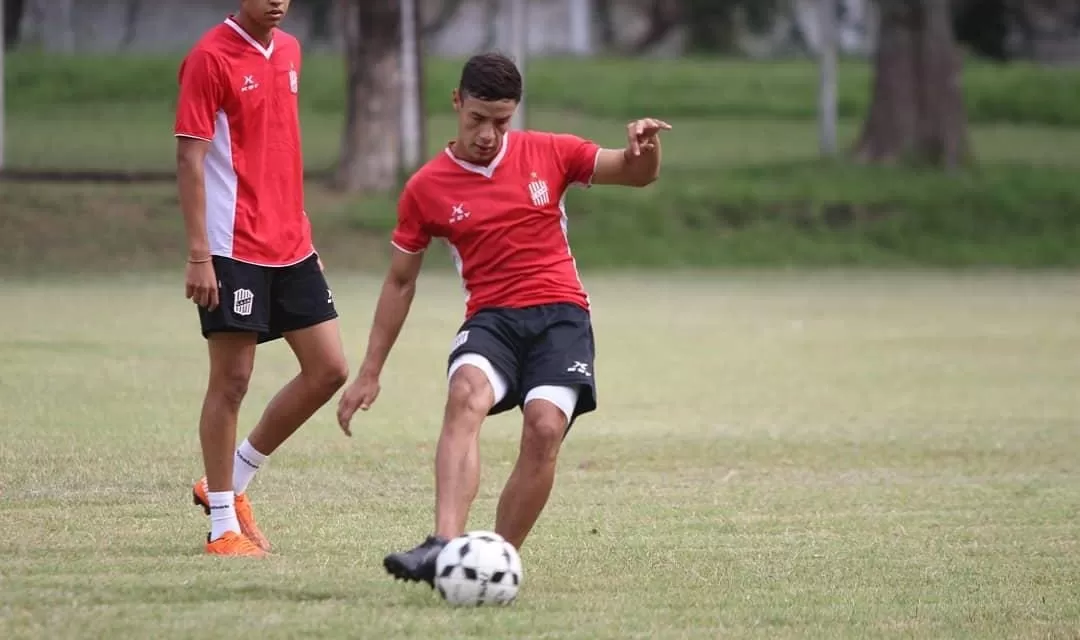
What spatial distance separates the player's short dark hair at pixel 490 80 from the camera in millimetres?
6656

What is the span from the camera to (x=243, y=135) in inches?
288

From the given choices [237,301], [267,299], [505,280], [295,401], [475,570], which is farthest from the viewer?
[295,401]

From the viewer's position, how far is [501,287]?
22.6 ft

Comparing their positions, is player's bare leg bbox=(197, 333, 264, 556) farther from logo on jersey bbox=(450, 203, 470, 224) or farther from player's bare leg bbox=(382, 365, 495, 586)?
player's bare leg bbox=(382, 365, 495, 586)

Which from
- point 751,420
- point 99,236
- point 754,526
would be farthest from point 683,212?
point 754,526

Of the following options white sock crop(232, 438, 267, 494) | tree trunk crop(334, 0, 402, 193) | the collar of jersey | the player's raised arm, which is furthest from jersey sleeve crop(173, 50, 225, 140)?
tree trunk crop(334, 0, 402, 193)

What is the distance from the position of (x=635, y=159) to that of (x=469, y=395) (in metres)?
1.05

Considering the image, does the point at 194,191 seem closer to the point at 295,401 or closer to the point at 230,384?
the point at 230,384

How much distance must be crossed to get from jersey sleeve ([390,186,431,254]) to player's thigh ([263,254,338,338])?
1.91ft

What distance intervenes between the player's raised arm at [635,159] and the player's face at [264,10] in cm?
133

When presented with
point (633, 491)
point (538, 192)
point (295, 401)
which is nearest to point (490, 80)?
point (538, 192)

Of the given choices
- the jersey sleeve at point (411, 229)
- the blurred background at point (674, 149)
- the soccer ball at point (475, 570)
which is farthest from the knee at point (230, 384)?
the blurred background at point (674, 149)

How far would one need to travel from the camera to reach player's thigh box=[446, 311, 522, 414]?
6.65 meters

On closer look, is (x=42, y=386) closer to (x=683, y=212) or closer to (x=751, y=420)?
(x=751, y=420)
